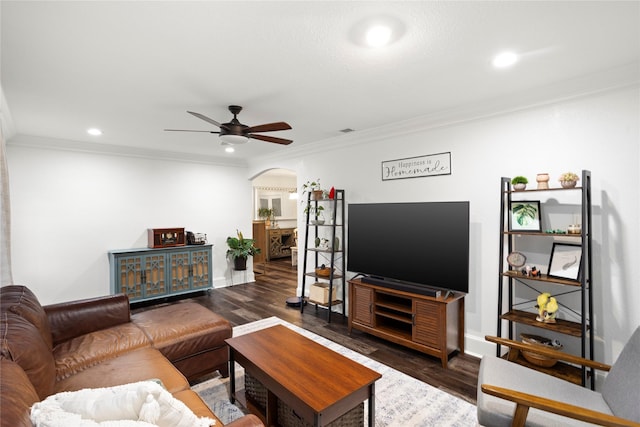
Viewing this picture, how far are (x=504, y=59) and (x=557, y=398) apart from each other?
6.96ft

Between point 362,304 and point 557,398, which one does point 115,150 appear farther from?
point 557,398

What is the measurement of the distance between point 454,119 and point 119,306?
12.0 ft

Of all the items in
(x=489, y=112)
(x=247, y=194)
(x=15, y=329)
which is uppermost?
(x=489, y=112)

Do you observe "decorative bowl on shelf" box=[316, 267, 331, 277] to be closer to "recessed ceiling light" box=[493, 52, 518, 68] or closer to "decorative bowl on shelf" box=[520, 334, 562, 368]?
"decorative bowl on shelf" box=[520, 334, 562, 368]

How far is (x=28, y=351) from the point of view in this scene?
1.63 metres

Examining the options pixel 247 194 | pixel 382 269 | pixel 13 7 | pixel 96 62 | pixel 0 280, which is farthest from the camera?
pixel 247 194

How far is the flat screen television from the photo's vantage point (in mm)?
2988

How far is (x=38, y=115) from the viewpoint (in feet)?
10.9

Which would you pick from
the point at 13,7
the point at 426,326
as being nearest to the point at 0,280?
the point at 13,7

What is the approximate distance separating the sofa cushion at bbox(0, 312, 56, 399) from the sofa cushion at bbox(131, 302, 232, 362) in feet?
2.26

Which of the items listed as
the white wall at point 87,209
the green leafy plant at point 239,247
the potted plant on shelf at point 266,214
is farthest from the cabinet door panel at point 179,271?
the potted plant on shelf at point 266,214

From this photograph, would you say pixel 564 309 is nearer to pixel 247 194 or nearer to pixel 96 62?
pixel 96 62

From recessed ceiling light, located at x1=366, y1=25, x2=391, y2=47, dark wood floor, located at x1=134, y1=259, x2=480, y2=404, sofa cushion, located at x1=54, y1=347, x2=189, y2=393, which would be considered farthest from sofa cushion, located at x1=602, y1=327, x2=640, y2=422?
sofa cushion, located at x1=54, y1=347, x2=189, y2=393

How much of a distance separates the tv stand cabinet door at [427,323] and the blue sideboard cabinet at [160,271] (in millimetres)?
3738
